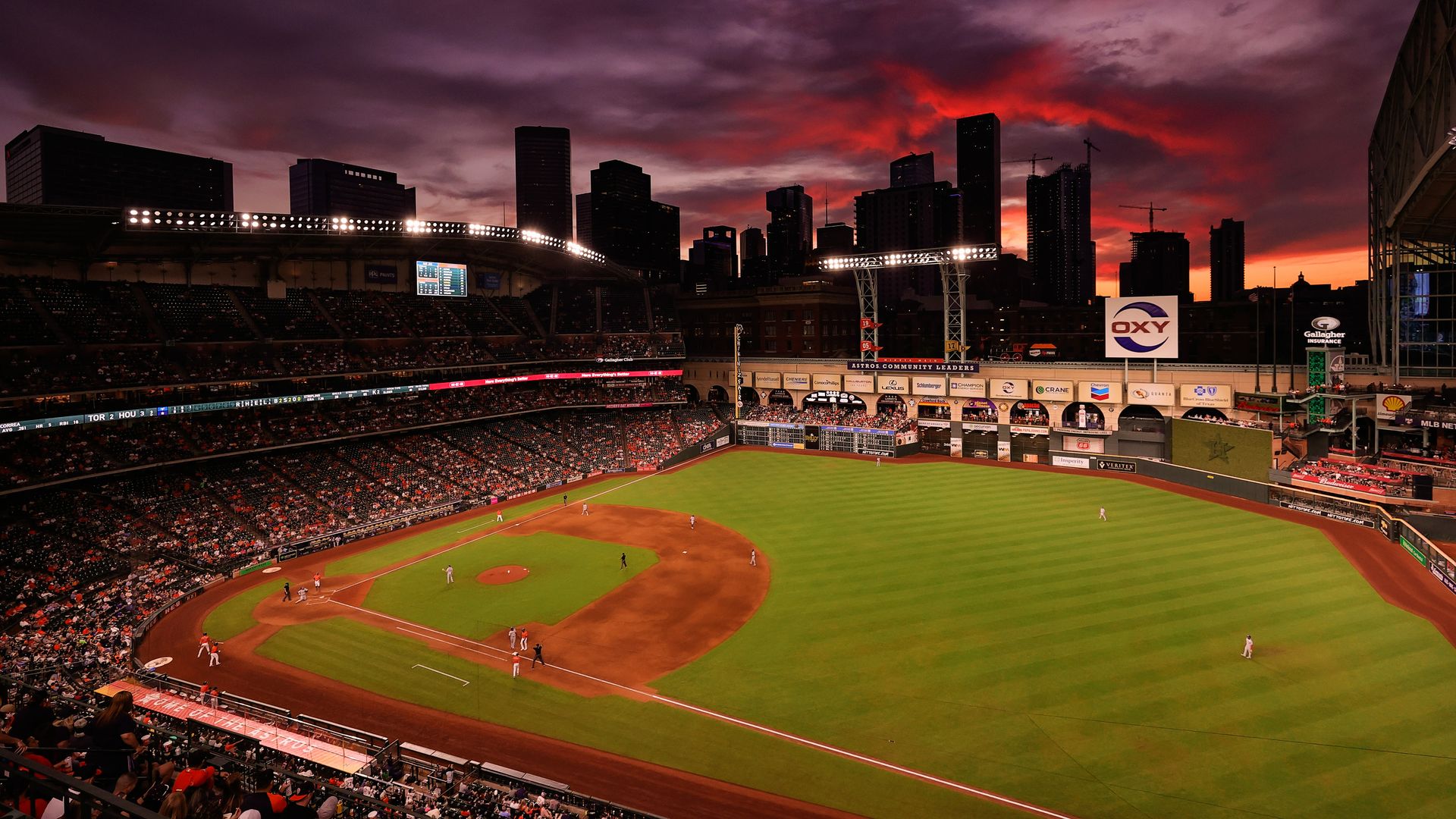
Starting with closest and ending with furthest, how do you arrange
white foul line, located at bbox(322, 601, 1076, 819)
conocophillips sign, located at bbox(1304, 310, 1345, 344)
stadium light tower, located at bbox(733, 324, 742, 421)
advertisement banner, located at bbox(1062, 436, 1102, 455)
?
white foul line, located at bbox(322, 601, 1076, 819) < conocophillips sign, located at bbox(1304, 310, 1345, 344) < advertisement banner, located at bbox(1062, 436, 1102, 455) < stadium light tower, located at bbox(733, 324, 742, 421)

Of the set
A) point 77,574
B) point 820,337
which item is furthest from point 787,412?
point 77,574

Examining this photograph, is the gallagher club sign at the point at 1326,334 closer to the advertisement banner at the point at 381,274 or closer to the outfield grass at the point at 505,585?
the outfield grass at the point at 505,585

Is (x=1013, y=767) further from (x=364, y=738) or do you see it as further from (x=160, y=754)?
(x=160, y=754)

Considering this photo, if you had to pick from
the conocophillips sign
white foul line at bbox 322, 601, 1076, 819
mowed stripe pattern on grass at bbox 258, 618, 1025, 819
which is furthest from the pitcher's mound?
the conocophillips sign

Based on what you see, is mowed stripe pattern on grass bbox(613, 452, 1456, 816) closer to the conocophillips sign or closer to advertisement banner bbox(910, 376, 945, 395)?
the conocophillips sign

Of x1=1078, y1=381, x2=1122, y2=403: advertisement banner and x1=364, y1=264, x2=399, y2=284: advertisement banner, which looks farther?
x1=364, y1=264, x2=399, y2=284: advertisement banner

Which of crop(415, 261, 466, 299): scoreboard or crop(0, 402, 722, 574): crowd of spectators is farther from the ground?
crop(415, 261, 466, 299): scoreboard
